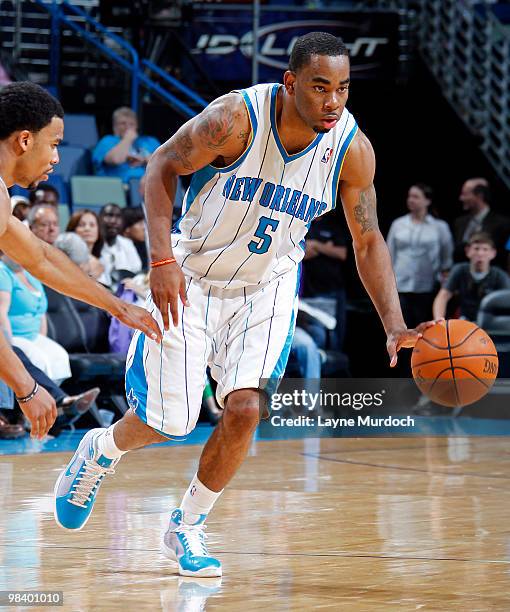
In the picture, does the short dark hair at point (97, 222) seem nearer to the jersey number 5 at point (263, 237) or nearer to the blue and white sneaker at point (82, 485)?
the blue and white sneaker at point (82, 485)

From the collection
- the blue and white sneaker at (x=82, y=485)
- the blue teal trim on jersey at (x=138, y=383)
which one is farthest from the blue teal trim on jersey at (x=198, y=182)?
the blue and white sneaker at (x=82, y=485)

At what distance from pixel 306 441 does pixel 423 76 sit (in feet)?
22.9

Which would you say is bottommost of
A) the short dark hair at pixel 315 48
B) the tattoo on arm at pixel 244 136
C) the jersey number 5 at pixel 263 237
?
the jersey number 5 at pixel 263 237

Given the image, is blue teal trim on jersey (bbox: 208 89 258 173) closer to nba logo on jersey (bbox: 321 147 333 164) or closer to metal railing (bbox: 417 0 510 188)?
nba logo on jersey (bbox: 321 147 333 164)

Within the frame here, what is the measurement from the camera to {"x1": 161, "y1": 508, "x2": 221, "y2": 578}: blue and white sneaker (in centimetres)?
441

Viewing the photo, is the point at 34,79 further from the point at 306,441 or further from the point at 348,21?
the point at 306,441

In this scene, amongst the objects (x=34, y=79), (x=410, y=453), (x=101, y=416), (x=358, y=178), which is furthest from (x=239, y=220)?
(x=34, y=79)

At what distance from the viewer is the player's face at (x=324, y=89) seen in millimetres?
4453

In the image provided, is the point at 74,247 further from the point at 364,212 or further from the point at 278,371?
the point at 278,371

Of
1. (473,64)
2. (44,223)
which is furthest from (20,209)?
(473,64)

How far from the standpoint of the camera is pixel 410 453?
28.4ft

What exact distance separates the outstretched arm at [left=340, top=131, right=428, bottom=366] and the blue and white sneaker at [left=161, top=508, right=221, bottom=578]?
1.07 meters

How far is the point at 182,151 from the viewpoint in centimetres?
458

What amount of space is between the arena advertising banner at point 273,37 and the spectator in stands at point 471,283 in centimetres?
406
